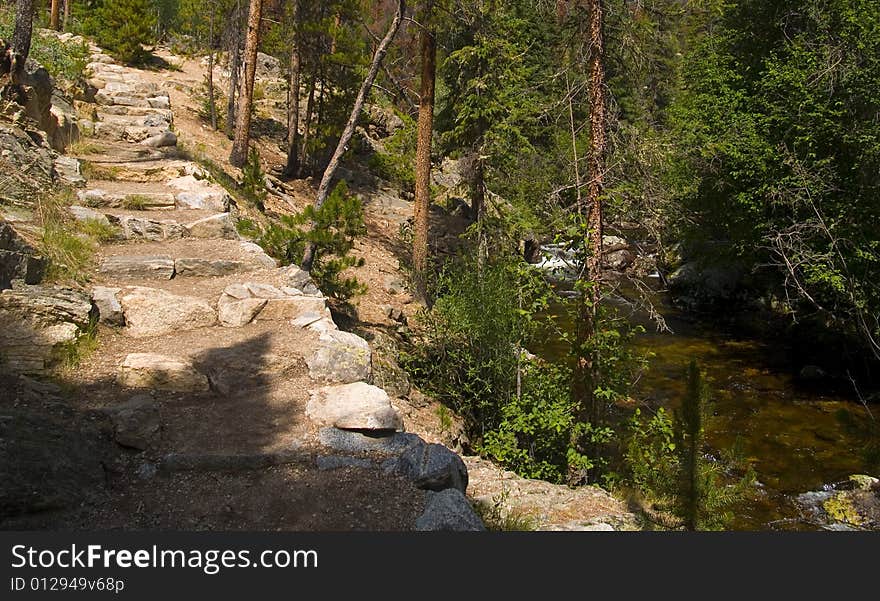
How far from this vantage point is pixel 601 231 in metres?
8.12

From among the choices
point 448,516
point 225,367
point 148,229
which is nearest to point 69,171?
point 148,229

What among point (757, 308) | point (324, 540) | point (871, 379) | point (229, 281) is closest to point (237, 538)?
point (324, 540)

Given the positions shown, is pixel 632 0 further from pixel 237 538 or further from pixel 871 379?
pixel 871 379

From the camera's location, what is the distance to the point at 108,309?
661 centimetres

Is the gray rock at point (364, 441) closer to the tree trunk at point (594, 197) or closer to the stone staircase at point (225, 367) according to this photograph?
the stone staircase at point (225, 367)

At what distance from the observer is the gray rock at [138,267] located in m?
7.93

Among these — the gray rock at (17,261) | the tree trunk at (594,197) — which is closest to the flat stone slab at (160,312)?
the gray rock at (17,261)

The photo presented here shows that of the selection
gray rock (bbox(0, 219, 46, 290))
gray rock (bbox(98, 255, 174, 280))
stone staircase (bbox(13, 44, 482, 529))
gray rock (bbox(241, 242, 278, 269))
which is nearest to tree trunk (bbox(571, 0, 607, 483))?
stone staircase (bbox(13, 44, 482, 529))

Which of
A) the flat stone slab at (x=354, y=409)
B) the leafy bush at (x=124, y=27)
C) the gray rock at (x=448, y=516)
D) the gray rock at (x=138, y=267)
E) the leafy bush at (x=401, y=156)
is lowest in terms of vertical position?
the gray rock at (x=448, y=516)

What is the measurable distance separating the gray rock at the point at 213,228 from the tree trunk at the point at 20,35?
382cm

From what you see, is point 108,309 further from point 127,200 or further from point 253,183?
point 253,183

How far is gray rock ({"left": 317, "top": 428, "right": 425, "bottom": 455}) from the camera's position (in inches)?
200

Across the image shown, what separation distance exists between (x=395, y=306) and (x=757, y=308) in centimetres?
1299

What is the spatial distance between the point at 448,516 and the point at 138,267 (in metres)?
5.99
